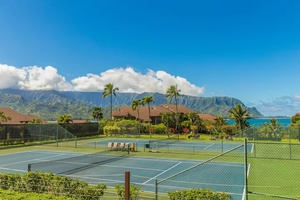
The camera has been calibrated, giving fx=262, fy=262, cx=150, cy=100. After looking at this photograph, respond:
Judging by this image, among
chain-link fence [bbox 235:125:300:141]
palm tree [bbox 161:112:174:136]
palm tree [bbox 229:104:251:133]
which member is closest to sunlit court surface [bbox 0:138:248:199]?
chain-link fence [bbox 235:125:300:141]

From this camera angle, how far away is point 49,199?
816cm

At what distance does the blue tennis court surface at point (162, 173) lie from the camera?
13758 mm

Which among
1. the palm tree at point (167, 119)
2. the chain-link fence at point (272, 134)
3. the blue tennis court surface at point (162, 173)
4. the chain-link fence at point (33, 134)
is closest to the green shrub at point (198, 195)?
the blue tennis court surface at point (162, 173)

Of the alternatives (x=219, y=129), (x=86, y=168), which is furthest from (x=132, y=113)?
(x=86, y=168)

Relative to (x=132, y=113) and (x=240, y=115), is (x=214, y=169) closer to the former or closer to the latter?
(x=240, y=115)

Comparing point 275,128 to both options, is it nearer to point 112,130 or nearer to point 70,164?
point 112,130

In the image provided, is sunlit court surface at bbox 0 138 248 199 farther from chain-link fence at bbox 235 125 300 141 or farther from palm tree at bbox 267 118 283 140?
palm tree at bbox 267 118 283 140

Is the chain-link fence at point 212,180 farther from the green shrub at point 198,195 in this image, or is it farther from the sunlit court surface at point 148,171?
the green shrub at point 198,195

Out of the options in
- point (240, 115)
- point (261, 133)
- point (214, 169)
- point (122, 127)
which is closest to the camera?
point (214, 169)

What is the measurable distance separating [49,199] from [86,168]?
10.3 metres

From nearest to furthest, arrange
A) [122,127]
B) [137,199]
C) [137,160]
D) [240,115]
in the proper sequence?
[137,199] < [137,160] < [122,127] < [240,115]

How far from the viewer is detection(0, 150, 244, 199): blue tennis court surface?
1376cm

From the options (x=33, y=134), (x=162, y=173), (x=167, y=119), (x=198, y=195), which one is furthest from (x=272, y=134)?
(x=33, y=134)

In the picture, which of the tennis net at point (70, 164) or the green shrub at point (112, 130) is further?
the green shrub at point (112, 130)
